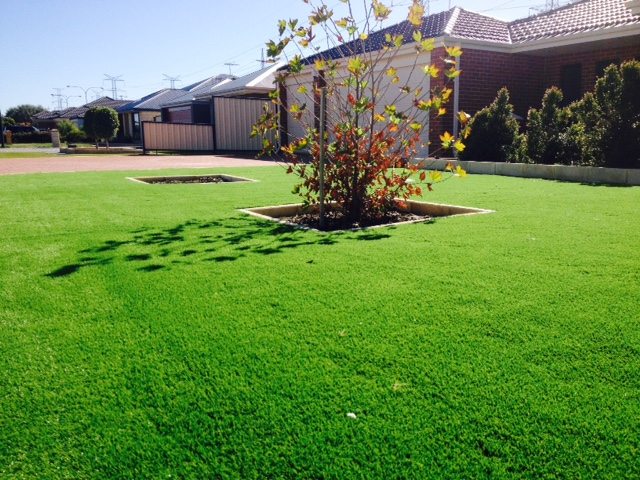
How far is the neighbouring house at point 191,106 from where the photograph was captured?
32.4 m

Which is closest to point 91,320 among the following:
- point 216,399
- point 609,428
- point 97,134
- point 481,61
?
point 216,399

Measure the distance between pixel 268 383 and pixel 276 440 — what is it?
0.38 m

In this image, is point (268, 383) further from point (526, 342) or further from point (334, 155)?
point (334, 155)

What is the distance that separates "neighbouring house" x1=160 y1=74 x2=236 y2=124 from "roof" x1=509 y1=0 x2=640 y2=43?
64.8ft

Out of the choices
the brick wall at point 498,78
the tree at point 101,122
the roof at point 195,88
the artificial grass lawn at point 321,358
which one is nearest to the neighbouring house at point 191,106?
the roof at point 195,88

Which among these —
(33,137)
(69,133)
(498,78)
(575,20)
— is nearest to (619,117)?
(498,78)

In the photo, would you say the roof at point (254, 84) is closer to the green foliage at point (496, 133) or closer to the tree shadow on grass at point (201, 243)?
the green foliage at point (496, 133)

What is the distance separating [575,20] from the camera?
51.0ft

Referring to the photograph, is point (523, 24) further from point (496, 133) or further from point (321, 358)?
point (321, 358)

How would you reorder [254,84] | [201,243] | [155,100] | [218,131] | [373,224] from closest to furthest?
[201,243], [373,224], [218,131], [254,84], [155,100]

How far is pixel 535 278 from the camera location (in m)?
3.55

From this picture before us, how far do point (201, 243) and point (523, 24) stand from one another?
16.5 metres

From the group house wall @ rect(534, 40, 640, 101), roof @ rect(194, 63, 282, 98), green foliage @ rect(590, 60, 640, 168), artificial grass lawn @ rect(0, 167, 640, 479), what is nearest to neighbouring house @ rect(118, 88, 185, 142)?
roof @ rect(194, 63, 282, 98)

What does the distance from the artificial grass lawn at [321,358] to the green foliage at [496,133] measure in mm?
8615
